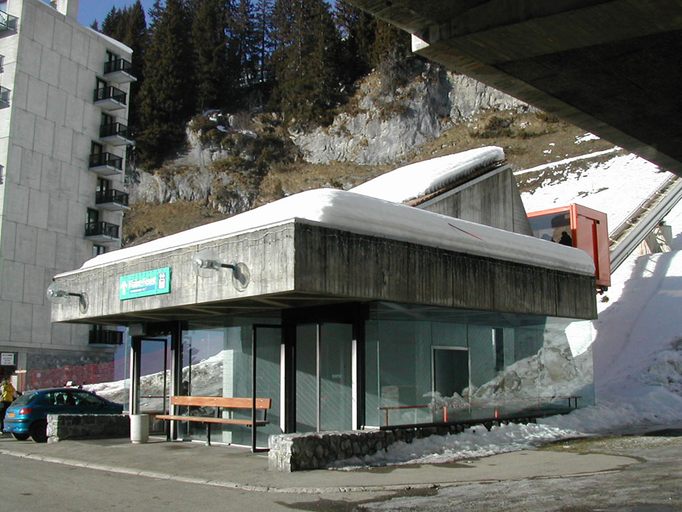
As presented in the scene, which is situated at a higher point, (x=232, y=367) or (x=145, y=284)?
(x=145, y=284)

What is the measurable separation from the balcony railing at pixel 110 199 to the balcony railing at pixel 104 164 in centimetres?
136

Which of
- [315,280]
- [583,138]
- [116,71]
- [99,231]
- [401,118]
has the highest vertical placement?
[401,118]

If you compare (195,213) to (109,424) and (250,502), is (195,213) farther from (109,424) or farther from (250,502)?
(250,502)

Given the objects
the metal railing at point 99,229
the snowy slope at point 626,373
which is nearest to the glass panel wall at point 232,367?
the snowy slope at point 626,373

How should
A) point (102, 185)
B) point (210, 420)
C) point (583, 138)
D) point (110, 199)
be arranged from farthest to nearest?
point (583, 138)
point (102, 185)
point (110, 199)
point (210, 420)

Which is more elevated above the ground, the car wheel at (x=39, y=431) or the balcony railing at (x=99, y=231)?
the balcony railing at (x=99, y=231)

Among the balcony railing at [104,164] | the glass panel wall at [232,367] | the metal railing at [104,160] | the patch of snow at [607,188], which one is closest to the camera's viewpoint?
the glass panel wall at [232,367]

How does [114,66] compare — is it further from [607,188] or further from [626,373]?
[626,373]

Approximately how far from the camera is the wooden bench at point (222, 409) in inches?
624

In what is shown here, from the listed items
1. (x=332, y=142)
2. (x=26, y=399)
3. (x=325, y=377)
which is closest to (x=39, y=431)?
(x=26, y=399)

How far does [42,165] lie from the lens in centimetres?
5012

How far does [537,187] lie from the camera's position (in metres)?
53.3

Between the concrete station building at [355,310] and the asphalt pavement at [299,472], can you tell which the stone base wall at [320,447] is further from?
the concrete station building at [355,310]

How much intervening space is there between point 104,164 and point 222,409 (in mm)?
39737
